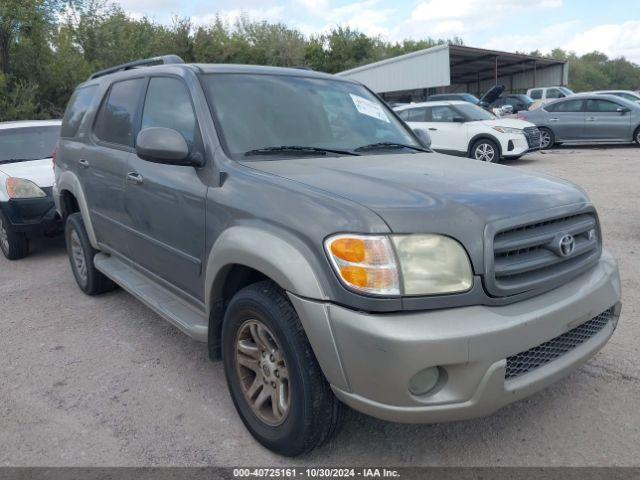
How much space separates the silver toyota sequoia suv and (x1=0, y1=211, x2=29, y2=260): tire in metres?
3.26

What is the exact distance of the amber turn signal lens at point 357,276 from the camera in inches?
85.6

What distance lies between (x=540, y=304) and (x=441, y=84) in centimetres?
3119

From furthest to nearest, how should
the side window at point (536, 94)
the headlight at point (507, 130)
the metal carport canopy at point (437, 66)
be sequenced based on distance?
1. the metal carport canopy at point (437, 66)
2. the side window at point (536, 94)
3. the headlight at point (507, 130)

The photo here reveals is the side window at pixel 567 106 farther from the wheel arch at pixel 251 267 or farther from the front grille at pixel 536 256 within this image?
the wheel arch at pixel 251 267

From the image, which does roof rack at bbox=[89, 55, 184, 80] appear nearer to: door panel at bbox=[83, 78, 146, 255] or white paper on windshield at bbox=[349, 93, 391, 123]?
door panel at bbox=[83, 78, 146, 255]

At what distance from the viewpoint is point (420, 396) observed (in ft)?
7.16

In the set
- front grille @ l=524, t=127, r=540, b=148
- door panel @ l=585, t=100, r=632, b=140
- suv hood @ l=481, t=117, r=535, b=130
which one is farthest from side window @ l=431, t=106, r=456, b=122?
door panel @ l=585, t=100, r=632, b=140

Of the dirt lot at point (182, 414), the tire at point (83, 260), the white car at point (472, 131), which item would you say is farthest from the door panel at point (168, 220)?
the white car at point (472, 131)

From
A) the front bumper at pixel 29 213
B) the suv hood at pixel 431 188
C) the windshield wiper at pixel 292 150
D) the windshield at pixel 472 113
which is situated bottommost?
the front bumper at pixel 29 213

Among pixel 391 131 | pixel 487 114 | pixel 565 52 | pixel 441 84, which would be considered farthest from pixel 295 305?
pixel 565 52

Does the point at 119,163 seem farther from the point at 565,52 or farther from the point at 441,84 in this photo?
the point at 565,52

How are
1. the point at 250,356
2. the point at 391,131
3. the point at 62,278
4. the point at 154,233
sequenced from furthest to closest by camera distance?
the point at 62,278 < the point at 391,131 < the point at 154,233 < the point at 250,356

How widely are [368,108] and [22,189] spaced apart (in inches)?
169

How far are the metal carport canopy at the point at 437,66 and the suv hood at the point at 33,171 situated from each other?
23397 millimetres
